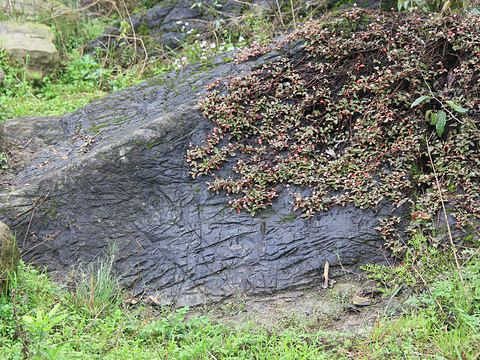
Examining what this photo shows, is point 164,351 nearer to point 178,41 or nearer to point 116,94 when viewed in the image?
point 116,94

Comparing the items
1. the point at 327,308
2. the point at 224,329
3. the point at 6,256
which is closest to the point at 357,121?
the point at 327,308

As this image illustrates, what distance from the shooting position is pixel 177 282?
10.9ft

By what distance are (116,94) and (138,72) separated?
174 cm

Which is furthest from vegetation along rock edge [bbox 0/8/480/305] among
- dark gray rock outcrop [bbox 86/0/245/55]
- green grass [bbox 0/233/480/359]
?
dark gray rock outcrop [bbox 86/0/245/55]

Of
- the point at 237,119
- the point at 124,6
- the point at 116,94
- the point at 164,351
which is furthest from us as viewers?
the point at 124,6

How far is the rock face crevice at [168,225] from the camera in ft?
10.9

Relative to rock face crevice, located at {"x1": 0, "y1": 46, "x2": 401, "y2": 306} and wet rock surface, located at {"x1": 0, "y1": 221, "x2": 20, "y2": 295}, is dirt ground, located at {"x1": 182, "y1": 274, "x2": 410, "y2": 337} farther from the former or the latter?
wet rock surface, located at {"x1": 0, "y1": 221, "x2": 20, "y2": 295}

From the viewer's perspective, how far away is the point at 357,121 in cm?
369

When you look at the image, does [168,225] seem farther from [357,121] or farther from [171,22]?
[171,22]

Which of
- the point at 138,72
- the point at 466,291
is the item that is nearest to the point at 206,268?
the point at 466,291

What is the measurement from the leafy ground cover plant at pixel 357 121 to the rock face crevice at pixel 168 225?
0.55 feet

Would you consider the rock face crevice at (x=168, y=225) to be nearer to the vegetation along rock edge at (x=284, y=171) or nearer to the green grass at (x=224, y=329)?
the vegetation along rock edge at (x=284, y=171)

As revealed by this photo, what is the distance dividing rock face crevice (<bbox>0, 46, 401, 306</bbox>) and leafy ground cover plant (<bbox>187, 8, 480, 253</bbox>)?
17 cm

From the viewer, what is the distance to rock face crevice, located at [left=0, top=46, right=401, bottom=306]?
131 inches
